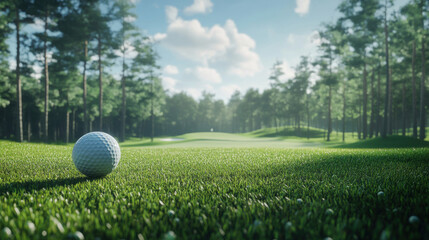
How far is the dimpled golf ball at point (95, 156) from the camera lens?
14.0 feet

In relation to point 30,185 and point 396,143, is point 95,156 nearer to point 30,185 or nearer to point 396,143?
point 30,185

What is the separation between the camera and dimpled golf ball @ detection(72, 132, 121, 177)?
4.27m

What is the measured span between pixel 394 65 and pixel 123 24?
37.7 metres

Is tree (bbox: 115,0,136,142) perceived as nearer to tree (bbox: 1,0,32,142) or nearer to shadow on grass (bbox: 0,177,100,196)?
tree (bbox: 1,0,32,142)

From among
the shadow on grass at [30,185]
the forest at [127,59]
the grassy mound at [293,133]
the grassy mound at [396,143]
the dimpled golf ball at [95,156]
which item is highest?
the forest at [127,59]

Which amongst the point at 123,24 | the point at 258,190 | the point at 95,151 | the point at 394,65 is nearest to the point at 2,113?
the point at 123,24

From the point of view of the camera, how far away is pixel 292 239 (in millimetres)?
1784

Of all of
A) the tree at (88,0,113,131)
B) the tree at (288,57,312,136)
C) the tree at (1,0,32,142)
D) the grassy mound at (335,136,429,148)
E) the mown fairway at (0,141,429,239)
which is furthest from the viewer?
the tree at (288,57,312,136)

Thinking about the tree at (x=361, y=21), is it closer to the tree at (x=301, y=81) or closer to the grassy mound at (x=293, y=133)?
the tree at (x=301, y=81)

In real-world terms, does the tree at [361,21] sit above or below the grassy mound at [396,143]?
above

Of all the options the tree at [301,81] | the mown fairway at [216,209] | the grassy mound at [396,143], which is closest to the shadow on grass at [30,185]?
the mown fairway at [216,209]

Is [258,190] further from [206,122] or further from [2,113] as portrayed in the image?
[206,122]

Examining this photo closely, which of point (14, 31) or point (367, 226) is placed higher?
point (14, 31)

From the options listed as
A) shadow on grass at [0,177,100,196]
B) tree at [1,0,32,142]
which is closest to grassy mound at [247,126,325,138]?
tree at [1,0,32,142]
